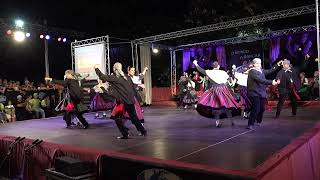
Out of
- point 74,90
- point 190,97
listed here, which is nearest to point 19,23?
point 74,90

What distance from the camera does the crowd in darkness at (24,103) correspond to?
11.4 meters

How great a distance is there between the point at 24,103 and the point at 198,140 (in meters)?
8.20

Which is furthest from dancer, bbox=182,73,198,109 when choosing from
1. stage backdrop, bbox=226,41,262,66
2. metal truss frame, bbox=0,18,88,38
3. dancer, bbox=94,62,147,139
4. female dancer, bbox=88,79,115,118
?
dancer, bbox=94,62,147,139

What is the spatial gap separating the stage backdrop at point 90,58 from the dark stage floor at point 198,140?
4268 millimetres

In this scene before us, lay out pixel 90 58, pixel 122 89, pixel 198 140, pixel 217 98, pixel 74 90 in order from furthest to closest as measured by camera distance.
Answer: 1. pixel 90 58
2. pixel 74 90
3. pixel 217 98
4. pixel 122 89
5. pixel 198 140

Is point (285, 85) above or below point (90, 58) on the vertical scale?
below

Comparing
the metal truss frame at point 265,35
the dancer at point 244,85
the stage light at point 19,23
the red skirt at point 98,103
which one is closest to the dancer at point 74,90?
the red skirt at point 98,103

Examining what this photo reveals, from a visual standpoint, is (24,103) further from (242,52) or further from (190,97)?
(242,52)

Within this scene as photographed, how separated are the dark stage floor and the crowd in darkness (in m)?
3.22

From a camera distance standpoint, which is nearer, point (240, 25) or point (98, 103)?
point (98, 103)

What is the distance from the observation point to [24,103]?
12.1 metres

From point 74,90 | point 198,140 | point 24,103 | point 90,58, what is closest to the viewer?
point 198,140

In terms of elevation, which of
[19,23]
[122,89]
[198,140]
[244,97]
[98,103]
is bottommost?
[198,140]

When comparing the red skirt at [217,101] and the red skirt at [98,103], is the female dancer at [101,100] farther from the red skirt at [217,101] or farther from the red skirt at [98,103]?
the red skirt at [217,101]
